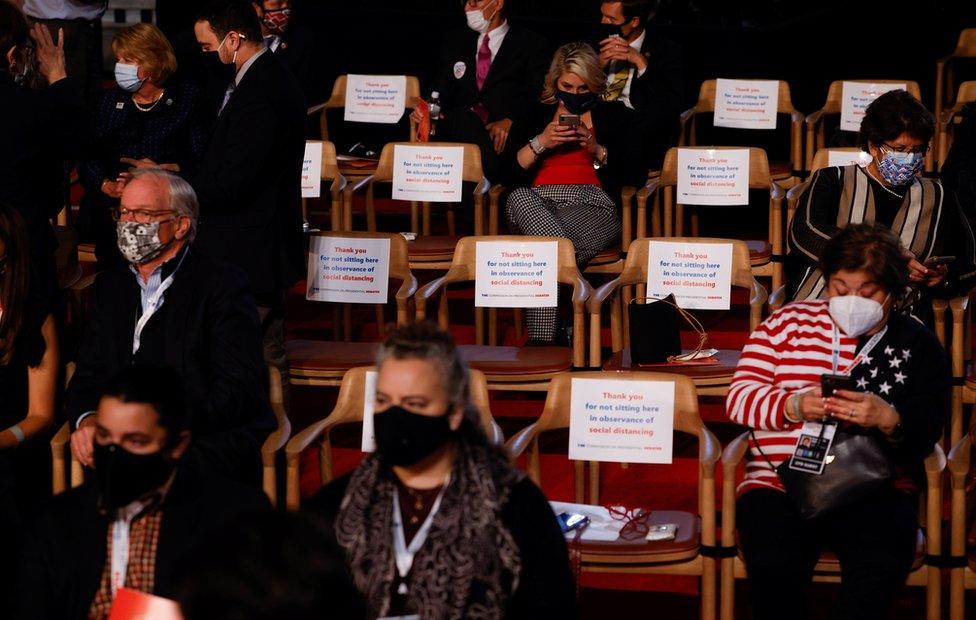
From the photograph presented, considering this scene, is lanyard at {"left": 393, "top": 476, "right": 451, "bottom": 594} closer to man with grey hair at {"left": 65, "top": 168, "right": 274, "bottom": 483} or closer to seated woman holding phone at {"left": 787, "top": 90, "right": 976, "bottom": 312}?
man with grey hair at {"left": 65, "top": 168, "right": 274, "bottom": 483}

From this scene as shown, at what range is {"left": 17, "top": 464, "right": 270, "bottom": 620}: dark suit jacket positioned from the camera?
9.73ft

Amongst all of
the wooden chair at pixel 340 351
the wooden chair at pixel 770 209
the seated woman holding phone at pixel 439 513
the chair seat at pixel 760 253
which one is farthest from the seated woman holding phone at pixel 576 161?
the seated woman holding phone at pixel 439 513

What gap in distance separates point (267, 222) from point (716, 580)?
2005 millimetres

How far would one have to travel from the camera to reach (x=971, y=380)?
4840 millimetres

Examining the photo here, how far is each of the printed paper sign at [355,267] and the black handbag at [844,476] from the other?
1998mm

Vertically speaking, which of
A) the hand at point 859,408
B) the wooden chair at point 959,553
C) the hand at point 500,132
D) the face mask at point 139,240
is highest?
the hand at point 500,132

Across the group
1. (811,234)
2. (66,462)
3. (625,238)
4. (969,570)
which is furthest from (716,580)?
(625,238)

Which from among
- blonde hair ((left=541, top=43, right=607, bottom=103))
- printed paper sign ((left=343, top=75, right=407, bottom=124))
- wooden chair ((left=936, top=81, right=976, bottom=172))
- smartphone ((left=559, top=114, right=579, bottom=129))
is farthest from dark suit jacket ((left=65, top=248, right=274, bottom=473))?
wooden chair ((left=936, top=81, right=976, bottom=172))

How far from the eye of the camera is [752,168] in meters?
6.38

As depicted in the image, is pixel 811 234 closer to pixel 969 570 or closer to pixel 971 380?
pixel 971 380

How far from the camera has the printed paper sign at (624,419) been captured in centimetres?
405

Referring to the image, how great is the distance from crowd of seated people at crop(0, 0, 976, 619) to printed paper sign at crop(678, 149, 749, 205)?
0.87ft

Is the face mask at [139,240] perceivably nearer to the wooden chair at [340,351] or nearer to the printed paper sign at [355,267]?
the wooden chair at [340,351]

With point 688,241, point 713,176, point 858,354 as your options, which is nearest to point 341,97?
point 713,176
